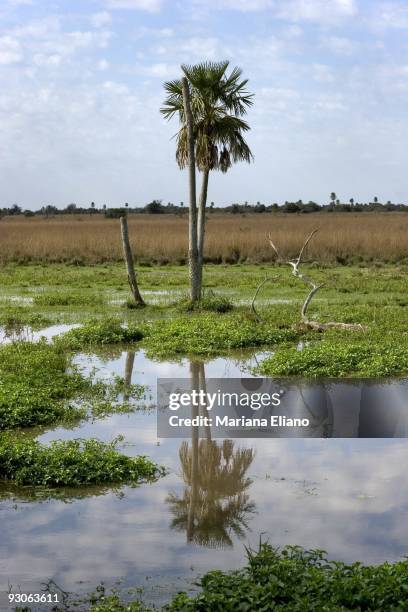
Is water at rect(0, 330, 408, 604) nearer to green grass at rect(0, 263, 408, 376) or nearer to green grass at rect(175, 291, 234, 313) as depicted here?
green grass at rect(0, 263, 408, 376)

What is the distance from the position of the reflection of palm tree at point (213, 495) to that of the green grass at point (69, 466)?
0.47 meters

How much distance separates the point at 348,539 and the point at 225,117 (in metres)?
14.0

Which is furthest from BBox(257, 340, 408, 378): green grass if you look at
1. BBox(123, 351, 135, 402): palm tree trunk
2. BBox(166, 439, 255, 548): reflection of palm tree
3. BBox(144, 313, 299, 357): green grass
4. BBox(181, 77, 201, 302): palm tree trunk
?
BBox(181, 77, 201, 302): palm tree trunk

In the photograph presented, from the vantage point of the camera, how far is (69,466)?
26.5 ft

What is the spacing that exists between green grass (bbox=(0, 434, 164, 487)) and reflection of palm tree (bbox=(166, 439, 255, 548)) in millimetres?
467

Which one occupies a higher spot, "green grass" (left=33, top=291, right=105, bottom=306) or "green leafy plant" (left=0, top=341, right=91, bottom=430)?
"green grass" (left=33, top=291, right=105, bottom=306)

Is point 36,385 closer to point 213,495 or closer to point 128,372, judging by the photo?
point 128,372

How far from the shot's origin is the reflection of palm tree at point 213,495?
696 centimetres

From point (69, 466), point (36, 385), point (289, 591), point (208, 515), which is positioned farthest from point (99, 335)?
point (289, 591)

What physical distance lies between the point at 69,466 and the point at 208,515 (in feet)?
4.98

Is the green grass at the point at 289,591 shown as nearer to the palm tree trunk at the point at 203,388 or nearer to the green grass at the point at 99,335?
the palm tree trunk at the point at 203,388

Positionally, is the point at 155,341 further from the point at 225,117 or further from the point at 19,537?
the point at 19,537

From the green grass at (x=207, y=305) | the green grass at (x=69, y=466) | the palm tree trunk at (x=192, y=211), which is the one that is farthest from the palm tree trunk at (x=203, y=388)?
the palm tree trunk at (x=192, y=211)

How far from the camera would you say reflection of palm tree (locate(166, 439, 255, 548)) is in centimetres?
696
